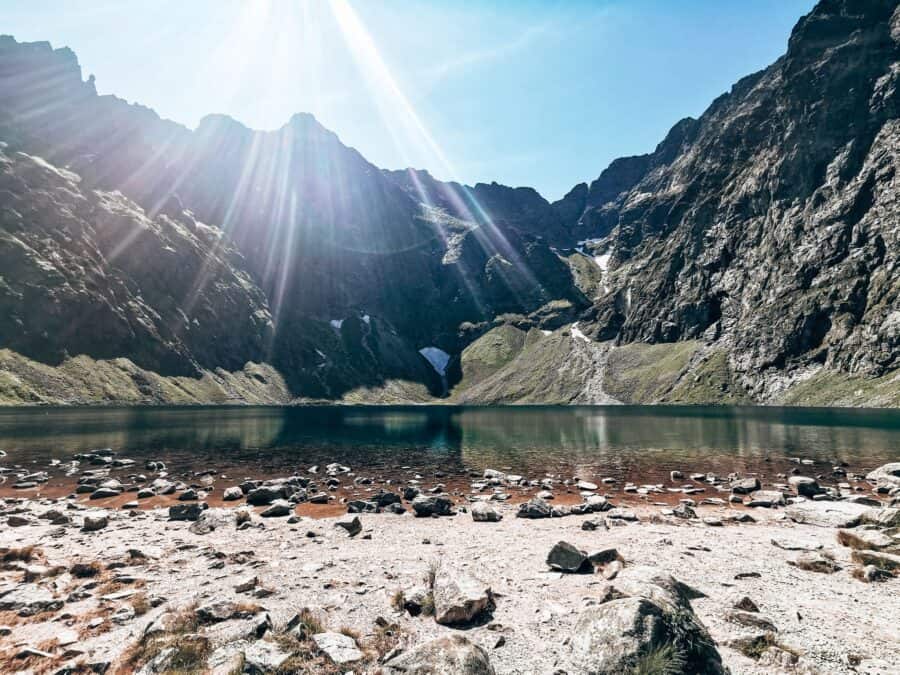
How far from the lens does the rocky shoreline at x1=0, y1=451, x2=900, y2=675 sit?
10141 millimetres

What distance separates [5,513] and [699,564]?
35.6 m

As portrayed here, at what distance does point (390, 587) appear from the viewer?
15.4m

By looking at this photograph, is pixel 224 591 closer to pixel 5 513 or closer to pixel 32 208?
pixel 5 513

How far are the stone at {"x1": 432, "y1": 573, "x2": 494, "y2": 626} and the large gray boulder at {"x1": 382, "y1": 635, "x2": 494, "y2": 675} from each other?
9.28ft

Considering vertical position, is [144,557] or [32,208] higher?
[32,208]

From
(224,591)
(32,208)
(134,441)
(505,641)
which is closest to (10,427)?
(134,441)

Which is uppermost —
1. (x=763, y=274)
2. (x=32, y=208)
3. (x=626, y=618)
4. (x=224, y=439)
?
(x=32, y=208)

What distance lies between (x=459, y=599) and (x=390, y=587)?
355cm

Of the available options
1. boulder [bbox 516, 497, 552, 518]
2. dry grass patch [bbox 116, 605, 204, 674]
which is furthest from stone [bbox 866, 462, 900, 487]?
dry grass patch [bbox 116, 605, 204, 674]

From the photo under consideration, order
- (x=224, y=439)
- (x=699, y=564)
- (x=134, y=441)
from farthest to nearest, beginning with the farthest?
(x=224, y=439) < (x=134, y=441) < (x=699, y=564)

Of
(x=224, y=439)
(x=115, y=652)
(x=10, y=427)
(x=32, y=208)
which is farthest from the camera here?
(x=32, y=208)

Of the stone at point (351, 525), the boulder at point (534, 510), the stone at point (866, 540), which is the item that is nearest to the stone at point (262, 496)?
the stone at point (351, 525)

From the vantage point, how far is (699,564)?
1709cm

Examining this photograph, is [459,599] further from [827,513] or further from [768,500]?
[768,500]
